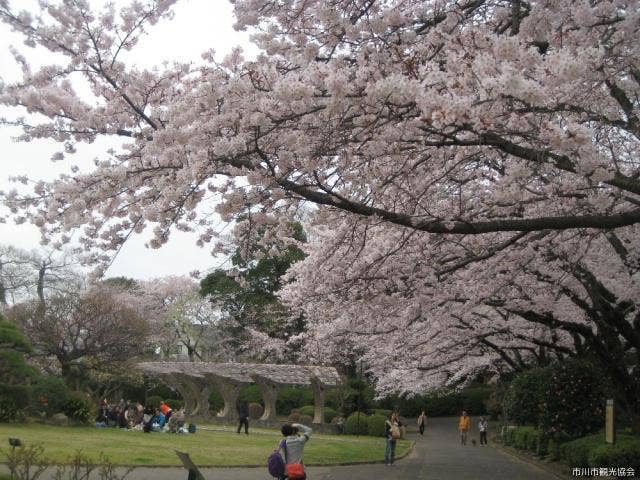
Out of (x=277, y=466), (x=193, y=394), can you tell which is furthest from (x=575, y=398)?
(x=193, y=394)

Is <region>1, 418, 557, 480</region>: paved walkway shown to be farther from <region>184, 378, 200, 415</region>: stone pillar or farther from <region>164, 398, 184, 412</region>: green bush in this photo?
<region>164, 398, 184, 412</region>: green bush

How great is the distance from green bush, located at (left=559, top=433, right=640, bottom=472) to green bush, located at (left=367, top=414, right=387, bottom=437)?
16.3m

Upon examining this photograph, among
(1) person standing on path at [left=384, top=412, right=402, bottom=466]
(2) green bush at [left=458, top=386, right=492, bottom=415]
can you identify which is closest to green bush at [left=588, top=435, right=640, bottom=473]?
(1) person standing on path at [left=384, top=412, right=402, bottom=466]

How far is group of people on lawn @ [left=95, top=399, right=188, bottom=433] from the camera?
2383 cm

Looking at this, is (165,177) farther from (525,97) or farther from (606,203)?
(606,203)

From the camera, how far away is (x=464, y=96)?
5.18 m

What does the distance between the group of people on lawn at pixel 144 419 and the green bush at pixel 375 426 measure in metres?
8.64

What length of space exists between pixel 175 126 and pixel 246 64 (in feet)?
3.62

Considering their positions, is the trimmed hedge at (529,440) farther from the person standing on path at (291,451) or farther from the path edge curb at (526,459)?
the person standing on path at (291,451)

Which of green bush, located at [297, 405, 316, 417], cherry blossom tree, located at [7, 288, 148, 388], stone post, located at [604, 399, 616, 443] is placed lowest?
green bush, located at [297, 405, 316, 417]

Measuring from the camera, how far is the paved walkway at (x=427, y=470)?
481 inches

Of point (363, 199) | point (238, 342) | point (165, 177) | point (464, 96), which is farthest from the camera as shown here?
point (238, 342)

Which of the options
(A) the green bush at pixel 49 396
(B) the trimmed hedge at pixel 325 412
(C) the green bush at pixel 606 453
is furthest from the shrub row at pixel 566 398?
(B) the trimmed hedge at pixel 325 412

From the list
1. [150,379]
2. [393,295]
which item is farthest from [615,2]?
[150,379]
